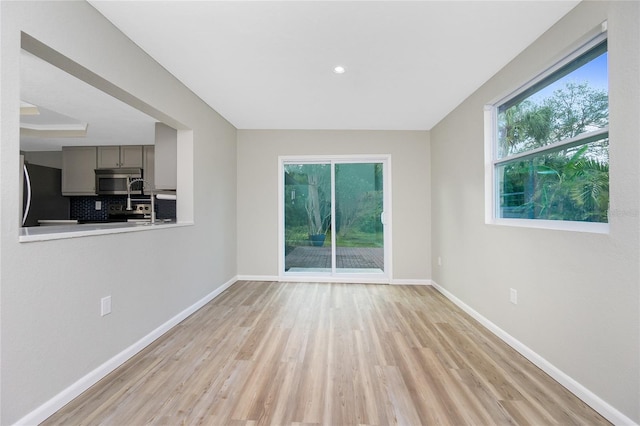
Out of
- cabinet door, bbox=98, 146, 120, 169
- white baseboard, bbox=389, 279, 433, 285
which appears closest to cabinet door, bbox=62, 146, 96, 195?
cabinet door, bbox=98, 146, 120, 169

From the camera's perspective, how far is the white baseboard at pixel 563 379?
58.4 inches

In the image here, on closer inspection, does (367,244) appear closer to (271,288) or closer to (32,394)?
(271,288)

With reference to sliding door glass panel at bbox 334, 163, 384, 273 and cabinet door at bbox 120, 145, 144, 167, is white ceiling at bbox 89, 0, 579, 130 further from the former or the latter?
cabinet door at bbox 120, 145, 144, 167

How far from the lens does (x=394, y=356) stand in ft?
7.14

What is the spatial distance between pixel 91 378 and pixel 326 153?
3743 millimetres

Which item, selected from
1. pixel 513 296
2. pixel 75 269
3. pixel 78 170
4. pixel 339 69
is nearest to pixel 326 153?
pixel 339 69

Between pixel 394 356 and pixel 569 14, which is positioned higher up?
pixel 569 14

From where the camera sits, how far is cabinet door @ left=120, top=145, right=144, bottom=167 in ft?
15.9

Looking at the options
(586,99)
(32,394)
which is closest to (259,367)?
(32,394)

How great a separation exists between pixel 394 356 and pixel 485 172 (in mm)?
2016

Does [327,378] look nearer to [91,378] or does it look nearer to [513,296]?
[91,378]

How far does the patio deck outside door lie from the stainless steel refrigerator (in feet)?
13.1

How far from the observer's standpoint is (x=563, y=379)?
5.95 feet

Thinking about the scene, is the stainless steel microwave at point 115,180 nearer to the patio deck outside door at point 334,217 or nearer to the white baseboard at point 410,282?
the patio deck outside door at point 334,217
